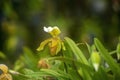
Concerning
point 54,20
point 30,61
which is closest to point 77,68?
point 30,61

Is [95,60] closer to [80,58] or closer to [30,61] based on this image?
[80,58]

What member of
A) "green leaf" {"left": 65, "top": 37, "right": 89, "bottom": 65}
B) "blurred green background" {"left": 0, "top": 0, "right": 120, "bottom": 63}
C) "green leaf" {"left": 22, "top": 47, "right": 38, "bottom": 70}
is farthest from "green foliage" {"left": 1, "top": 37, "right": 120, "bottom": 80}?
"blurred green background" {"left": 0, "top": 0, "right": 120, "bottom": 63}

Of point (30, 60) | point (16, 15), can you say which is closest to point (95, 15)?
point (16, 15)

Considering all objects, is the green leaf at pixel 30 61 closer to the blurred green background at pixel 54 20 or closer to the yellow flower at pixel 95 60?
the yellow flower at pixel 95 60

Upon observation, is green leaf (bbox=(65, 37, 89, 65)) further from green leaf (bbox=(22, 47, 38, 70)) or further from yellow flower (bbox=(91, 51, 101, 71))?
green leaf (bbox=(22, 47, 38, 70))

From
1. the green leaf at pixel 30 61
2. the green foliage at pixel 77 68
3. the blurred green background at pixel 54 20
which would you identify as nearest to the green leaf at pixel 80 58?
the green foliage at pixel 77 68

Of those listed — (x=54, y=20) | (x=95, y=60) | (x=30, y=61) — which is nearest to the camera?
(x=95, y=60)

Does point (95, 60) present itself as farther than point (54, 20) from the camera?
No

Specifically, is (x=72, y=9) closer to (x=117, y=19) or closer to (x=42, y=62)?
(x=117, y=19)
